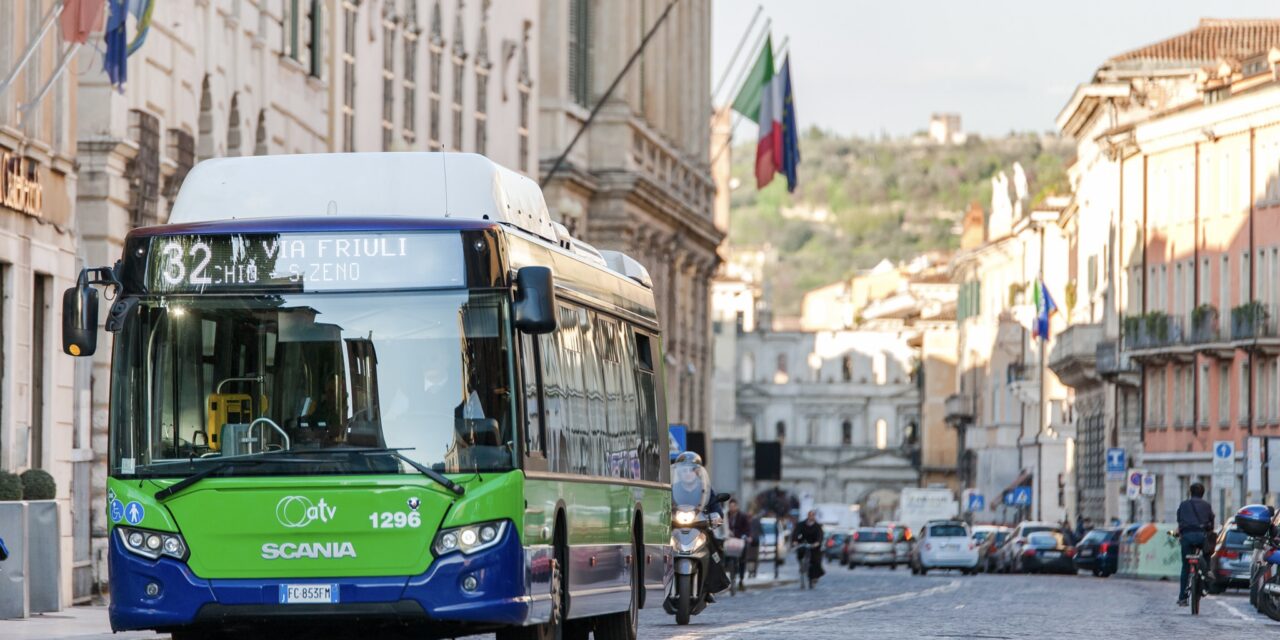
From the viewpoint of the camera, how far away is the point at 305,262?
669 inches

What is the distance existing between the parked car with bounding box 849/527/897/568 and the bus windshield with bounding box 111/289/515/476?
234 feet

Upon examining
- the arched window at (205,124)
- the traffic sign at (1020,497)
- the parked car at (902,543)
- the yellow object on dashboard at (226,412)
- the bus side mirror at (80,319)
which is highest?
the arched window at (205,124)

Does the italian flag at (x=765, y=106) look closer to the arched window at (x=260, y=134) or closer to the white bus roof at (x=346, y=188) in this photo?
the arched window at (x=260, y=134)

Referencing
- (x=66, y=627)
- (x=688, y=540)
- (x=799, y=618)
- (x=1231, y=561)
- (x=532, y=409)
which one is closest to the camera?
(x=532, y=409)

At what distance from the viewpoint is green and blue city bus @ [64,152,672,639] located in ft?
54.6

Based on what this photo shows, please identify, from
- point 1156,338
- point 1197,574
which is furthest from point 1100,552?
point 1197,574

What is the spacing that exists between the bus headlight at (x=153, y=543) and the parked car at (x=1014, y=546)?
54.7 meters

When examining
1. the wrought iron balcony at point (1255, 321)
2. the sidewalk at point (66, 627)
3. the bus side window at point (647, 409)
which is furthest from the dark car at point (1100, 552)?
the bus side window at point (647, 409)

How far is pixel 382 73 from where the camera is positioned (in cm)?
4934

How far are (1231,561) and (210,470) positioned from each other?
32000 millimetres

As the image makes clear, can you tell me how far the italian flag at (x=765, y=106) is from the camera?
6097 cm

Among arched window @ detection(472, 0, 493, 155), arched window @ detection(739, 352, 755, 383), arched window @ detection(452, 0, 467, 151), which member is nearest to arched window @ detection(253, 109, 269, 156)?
arched window @ detection(452, 0, 467, 151)

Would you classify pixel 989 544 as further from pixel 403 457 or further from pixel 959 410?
pixel 403 457

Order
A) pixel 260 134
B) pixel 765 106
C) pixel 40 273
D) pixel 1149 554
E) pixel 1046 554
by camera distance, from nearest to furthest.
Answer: pixel 40 273 → pixel 260 134 → pixel 765 106 → pixel 1149 554 → pixel 1046 554
